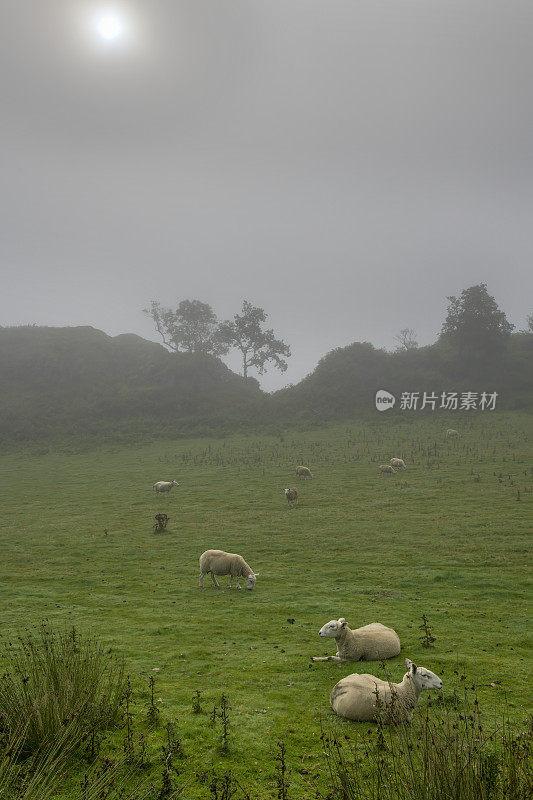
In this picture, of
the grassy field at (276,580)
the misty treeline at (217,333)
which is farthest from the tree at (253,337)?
the grassy field at (276,580)

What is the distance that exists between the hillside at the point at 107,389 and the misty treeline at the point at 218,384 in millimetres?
170

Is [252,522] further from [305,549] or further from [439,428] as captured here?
[439,428]

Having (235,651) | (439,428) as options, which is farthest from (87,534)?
(439,428)

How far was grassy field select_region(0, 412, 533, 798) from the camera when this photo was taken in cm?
789

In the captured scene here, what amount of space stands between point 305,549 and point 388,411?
45535mm

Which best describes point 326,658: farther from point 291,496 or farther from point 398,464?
point 398,464

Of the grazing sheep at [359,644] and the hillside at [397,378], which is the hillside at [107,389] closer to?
the hillside at [397,378]

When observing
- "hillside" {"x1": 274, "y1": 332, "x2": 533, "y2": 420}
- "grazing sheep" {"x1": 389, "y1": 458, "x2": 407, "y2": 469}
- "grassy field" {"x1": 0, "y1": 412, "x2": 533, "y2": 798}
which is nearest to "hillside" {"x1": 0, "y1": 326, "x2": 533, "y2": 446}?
"hillside" {"x1": 274, "y1": 332, "x2": 533, "y2": 420}

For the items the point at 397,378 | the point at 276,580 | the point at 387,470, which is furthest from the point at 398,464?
the point at 397,378

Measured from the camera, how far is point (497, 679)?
28.0ft

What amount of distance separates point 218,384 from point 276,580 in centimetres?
6426

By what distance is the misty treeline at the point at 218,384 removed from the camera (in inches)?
2420

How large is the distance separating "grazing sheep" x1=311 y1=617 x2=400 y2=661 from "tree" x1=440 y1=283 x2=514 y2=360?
69448 mm

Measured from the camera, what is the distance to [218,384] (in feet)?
259
